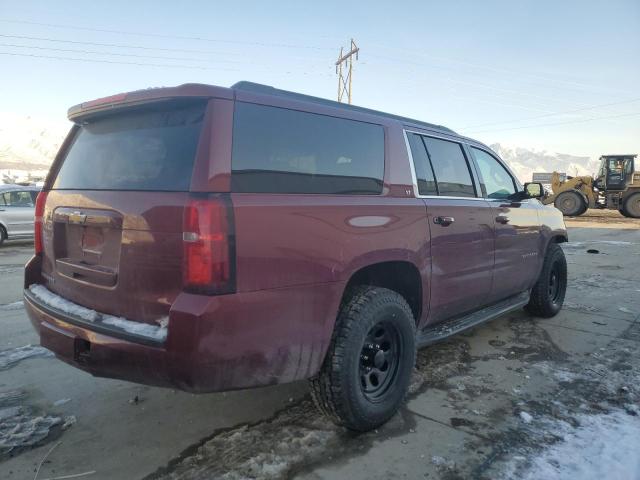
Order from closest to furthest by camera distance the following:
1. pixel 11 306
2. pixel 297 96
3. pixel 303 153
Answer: pixel 303 153 → pixel 297 96 → pixel 11 306

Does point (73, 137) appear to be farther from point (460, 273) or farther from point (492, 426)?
point (492, 426)

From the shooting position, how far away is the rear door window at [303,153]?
2.29 meters

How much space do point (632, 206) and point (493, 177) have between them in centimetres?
2192

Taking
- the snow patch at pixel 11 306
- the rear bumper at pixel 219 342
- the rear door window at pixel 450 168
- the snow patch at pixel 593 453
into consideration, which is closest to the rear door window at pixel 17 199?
the snow patch at pixel 11 306

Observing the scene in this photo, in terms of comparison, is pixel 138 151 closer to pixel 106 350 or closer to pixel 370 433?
pixel 106 350

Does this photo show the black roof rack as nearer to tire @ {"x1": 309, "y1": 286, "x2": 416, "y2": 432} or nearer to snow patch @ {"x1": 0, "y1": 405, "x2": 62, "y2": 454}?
tire @ {"x1": 309, "y1": 286, "x2": 416, "y2": 432}

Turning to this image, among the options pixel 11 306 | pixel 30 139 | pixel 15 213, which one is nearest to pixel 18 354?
pixel 11 306

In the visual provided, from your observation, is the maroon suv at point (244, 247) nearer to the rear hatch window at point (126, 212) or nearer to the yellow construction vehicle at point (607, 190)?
the rear hatch window at point (126, 212)

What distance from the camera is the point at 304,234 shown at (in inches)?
93.7

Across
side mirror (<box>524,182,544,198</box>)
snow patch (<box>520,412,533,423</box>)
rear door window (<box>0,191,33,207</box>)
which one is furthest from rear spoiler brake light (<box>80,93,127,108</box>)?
rear door window (<box>0,191,33,207</box>)

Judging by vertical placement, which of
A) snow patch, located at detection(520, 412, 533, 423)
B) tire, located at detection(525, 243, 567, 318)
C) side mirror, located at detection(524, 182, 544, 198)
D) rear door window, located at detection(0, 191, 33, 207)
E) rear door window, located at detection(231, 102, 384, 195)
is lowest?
snow patch, located at detection(520, 412, 533, 423)

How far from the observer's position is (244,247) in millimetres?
2156

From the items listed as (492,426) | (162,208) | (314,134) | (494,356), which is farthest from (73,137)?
(494,356)

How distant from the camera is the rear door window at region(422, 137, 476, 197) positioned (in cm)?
358
